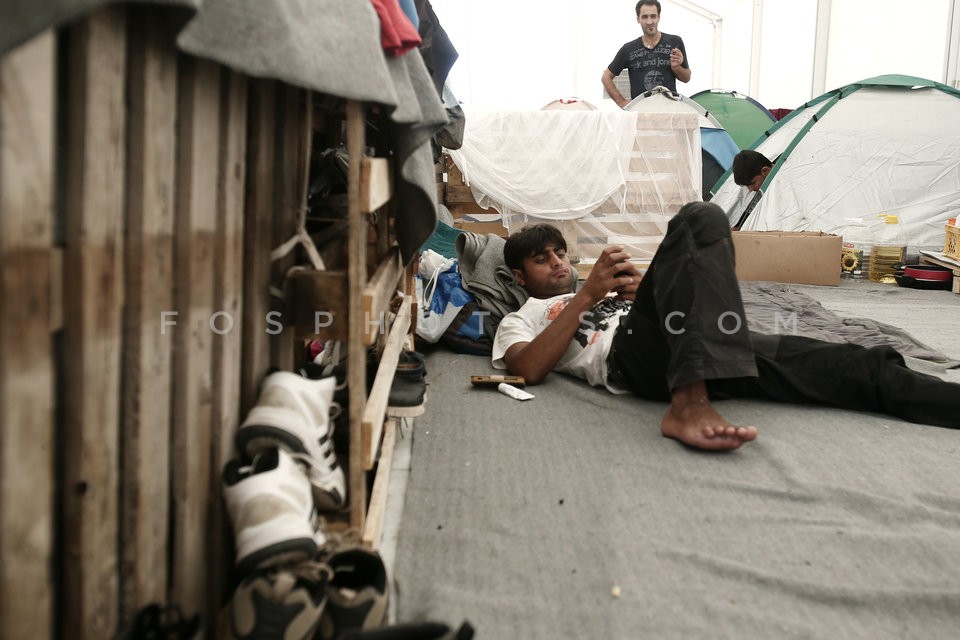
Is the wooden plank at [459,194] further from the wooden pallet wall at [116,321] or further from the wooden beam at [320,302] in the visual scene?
the wooden pallet wall at [116,321]

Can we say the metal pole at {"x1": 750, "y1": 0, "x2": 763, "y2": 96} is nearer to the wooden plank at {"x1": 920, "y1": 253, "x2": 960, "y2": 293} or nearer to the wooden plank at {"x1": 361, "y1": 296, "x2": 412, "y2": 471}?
the wooden plank at {"x1": 920, "y1": 253, "x2": 960, "y2": 293}

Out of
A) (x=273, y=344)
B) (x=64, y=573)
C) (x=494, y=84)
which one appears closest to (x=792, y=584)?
(x=273, y=344)

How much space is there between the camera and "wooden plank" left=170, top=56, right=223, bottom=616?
A: 0.85 metres

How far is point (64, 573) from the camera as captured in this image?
695 millimetres

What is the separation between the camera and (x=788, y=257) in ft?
13.4

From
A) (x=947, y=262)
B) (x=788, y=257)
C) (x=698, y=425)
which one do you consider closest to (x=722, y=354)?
(x=698, y=425)

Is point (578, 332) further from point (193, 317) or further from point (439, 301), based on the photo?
point (193, 317)

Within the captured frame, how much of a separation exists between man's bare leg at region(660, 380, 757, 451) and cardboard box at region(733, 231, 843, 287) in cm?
248

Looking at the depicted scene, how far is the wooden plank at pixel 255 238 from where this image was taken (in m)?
1.06

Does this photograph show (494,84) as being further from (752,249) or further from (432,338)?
(432,338)

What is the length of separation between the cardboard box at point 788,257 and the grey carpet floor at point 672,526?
2194mm

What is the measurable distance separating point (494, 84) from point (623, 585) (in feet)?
21.9

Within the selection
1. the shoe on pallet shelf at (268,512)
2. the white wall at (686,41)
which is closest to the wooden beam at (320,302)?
the shoe on pallet shelf at (268,512)

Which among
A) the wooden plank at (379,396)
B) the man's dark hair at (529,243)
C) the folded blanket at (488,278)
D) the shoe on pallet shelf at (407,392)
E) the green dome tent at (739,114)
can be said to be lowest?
the shoe on pallet shelf at (407,392)
